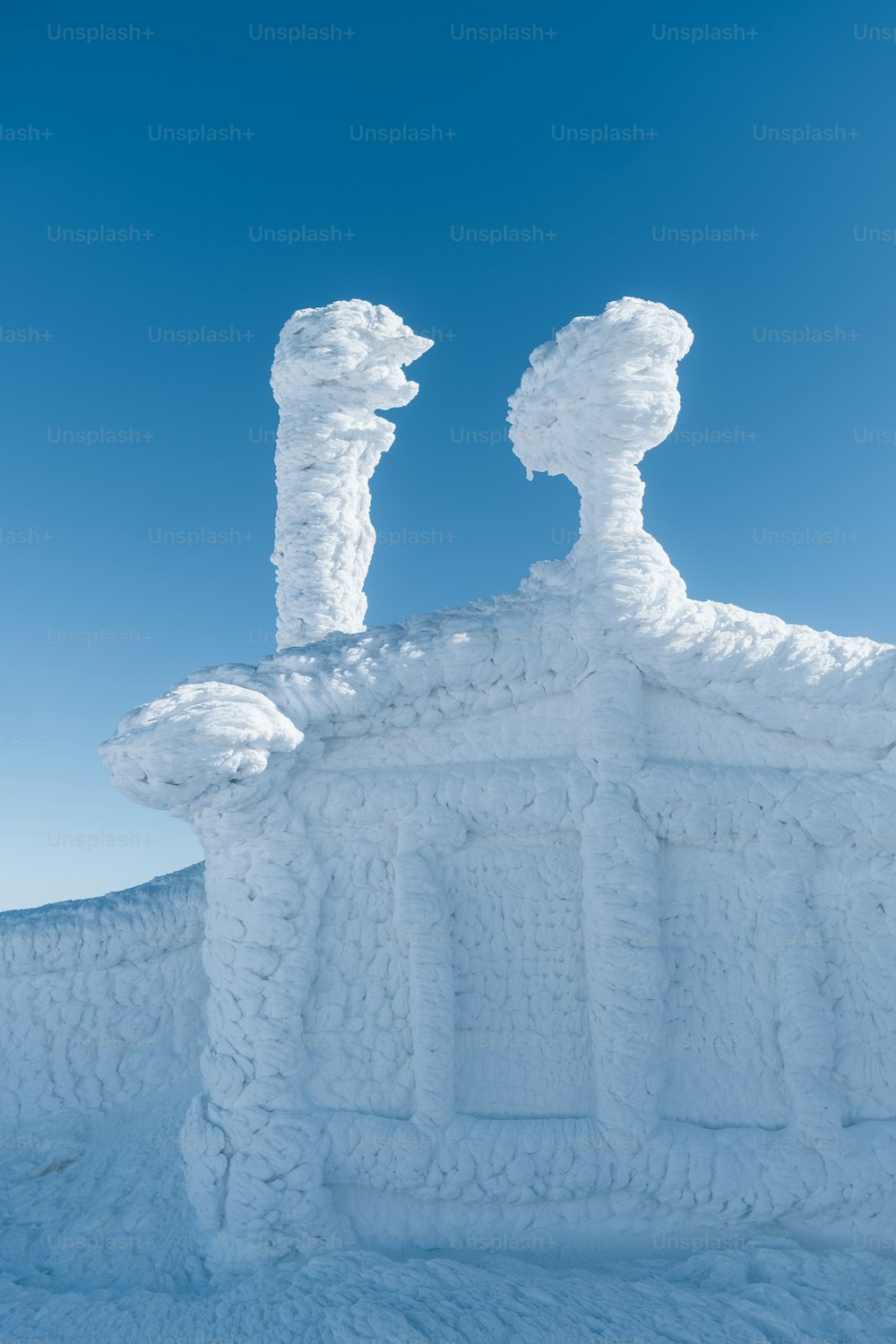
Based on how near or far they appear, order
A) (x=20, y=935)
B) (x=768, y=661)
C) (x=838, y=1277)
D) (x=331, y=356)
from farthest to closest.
Answer: 1. (x=331, y=356)
2. (x=20, y=935)
3. (x=768, y=661)
4. (x=838, y=1277)

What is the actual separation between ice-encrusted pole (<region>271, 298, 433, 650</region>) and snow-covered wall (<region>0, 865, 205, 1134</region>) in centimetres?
247

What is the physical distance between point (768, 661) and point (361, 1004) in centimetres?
312

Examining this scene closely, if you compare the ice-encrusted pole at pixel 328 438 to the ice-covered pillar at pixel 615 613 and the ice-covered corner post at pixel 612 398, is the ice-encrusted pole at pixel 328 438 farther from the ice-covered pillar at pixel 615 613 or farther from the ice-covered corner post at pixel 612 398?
the ice-covered corner post at pixel 612 398

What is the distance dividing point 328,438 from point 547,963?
4.54 metres

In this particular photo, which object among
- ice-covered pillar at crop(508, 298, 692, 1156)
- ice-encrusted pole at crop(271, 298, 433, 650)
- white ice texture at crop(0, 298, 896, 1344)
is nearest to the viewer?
white ice texture at crop(0, 298, 896, 1344)

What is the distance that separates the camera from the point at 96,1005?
708cm

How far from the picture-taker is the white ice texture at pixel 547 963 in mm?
5152


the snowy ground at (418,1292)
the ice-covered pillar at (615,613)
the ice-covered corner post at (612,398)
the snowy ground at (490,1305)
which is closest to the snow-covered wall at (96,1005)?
the snowy ground at (418,1292)

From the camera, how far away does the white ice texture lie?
5152 millimetres

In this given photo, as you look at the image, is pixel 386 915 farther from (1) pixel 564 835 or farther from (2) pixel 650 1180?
(2) pixel 650 1180

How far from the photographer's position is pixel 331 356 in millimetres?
7875

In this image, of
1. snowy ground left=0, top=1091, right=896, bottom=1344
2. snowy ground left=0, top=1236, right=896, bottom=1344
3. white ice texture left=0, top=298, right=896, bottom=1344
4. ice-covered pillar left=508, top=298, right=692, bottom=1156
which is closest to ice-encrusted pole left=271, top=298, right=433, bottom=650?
ice-covered pillar left=508, top=298, right=692, bottom=1156

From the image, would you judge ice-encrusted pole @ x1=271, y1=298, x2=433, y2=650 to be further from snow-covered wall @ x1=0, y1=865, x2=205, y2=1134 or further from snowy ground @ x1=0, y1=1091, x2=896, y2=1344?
snowy ground @ x1=0, y1=1091, x2=896, y2=1344

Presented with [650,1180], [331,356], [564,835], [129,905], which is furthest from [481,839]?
[331,356]
